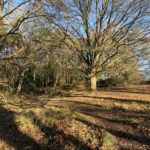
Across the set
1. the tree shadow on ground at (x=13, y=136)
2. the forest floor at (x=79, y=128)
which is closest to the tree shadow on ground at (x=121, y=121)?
the forest floor at (x=79, y=128)

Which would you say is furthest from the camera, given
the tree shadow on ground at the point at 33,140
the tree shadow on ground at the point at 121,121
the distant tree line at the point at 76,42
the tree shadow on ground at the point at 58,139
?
the distant tree line at the point at 76,42

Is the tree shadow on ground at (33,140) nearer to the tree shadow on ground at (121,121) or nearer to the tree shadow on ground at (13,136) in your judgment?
the tree shadow on ground at (13,136)

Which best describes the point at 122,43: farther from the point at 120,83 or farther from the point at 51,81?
the point at 51,81

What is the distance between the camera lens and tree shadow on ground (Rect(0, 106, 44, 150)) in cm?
940

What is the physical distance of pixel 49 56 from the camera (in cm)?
1844

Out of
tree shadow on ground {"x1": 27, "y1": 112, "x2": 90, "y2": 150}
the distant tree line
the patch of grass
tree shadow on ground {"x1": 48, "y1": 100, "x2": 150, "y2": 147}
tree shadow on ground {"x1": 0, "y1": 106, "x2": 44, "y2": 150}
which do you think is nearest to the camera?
the patch of grass

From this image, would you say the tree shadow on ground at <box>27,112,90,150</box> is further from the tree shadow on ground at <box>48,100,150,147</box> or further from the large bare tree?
the large bare tree

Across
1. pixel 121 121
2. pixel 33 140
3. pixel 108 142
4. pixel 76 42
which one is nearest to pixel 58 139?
pixel 33 140

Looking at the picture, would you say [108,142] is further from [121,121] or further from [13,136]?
[13,136]

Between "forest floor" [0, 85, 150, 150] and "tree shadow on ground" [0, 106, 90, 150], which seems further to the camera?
"tree shadow on ground" [0, 106, 90, 150]

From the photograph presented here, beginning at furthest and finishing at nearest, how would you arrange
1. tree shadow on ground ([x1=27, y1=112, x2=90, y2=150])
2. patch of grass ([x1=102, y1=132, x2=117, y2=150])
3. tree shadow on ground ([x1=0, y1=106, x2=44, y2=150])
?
tree shadow on ground ([x1=0, y1=106, x2=44, y2=150]) < tree shadow on ground ([x1=27, y1=112, x2=90, y2=150]) < patch of grass ([x1=102, y1=132, x2=117, y2=150])

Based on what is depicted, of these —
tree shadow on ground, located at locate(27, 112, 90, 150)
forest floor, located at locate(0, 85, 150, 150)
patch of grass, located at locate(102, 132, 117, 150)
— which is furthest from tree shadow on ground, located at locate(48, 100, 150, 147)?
tree shadow on ground, located at locate(27, 112, 90, 150)

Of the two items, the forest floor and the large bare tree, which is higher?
the large bare tree

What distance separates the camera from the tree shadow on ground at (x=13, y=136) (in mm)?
9402
